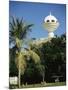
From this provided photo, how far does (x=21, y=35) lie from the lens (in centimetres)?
231

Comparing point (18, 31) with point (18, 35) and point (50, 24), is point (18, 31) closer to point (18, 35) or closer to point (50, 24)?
point (18, 35)

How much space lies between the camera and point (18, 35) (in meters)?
2.30

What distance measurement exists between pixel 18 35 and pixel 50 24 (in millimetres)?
339

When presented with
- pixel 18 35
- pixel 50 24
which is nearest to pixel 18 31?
pixel 18 35

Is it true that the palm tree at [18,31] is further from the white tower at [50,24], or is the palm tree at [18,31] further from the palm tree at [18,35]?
the white tower at [50,24]

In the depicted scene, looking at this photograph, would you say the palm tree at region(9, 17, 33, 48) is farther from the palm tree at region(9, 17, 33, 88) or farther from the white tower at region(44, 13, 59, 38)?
the white tower at region(44, 13, 59, 38)

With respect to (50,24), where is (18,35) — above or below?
below

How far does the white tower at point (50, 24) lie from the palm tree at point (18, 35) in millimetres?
193

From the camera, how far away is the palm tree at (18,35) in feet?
7.50

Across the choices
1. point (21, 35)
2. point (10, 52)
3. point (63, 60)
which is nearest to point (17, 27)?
point (21, 35)

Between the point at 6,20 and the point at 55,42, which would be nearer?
the point at 6,20

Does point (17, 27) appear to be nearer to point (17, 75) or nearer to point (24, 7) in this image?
point (24, 7)

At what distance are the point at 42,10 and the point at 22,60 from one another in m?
0.52

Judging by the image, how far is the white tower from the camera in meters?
2.38
